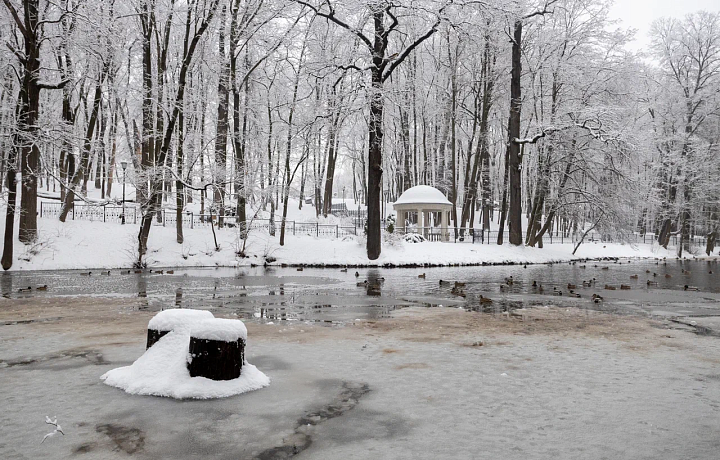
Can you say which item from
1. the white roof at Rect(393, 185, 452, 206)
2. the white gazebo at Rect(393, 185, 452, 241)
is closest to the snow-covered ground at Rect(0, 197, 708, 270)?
the white gazebo at Rect(393, 185, 452, 241)

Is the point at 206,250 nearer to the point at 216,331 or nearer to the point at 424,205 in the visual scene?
the point at 424,205

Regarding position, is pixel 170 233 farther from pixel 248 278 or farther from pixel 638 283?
pixel 638 283

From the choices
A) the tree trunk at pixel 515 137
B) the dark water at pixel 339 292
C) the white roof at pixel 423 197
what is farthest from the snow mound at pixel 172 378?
the white roof at pixel 423 197

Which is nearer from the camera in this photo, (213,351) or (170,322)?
(213,351)

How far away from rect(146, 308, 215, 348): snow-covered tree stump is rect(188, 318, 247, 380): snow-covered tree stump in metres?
Answer: 0.47

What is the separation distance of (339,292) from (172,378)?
8020 mm

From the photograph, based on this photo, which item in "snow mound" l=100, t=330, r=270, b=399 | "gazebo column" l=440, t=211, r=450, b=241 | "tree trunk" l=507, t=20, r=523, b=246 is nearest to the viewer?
"snow mound" l=100, t=330, r=270, b=399

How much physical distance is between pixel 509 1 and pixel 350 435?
2055cm

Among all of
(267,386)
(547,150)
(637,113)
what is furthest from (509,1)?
(267,386)

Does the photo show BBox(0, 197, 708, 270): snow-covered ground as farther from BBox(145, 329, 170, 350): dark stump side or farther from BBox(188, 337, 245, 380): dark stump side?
BBox(188, 337, 245, 380): dark stump side

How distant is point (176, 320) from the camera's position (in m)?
5.24

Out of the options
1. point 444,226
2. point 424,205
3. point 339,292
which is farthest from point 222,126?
point 339,292

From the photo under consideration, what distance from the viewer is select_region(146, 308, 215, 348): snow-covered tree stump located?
519 centimetres

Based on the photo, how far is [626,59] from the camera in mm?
27453
